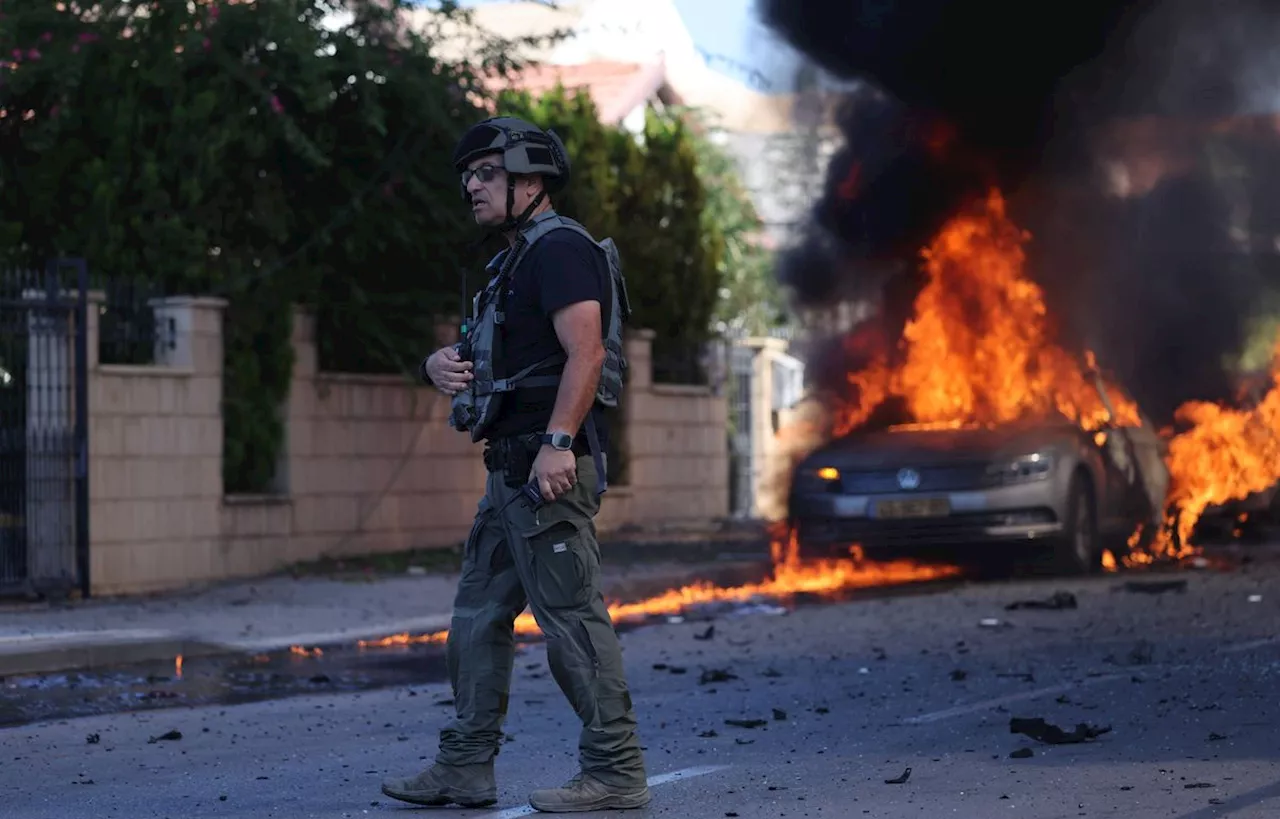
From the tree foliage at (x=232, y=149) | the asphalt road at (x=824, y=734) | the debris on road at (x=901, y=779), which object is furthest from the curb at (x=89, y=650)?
the debris on road at (x=901, y=779)

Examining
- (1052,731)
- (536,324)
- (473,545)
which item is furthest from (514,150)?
(1052,731)

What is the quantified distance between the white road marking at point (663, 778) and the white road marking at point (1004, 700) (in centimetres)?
141

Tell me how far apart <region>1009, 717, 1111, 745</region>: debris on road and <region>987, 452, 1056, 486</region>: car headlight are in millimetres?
7110

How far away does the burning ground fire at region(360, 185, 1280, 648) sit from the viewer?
17.0 m

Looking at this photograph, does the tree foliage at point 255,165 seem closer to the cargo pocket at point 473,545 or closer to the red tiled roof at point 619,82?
the cargo pocket at point 473,545

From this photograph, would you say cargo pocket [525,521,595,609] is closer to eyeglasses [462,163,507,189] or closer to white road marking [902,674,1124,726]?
eyeglasses [462,163,507,189]

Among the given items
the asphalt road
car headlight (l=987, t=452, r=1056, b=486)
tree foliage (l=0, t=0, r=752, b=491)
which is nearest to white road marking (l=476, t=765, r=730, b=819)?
the asphalt road

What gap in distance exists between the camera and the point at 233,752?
8328 millimetres

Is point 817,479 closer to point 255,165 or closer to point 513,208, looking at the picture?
point 255,165

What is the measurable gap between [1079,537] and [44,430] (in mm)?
7156

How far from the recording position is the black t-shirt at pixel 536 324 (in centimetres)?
651

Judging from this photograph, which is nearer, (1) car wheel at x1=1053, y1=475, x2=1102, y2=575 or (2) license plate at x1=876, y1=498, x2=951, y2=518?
(2) license plate at x1=876, y1=498, x2=951, y2=518

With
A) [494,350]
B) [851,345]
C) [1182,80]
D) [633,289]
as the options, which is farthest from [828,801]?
[633,289]

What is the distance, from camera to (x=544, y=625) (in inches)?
256
